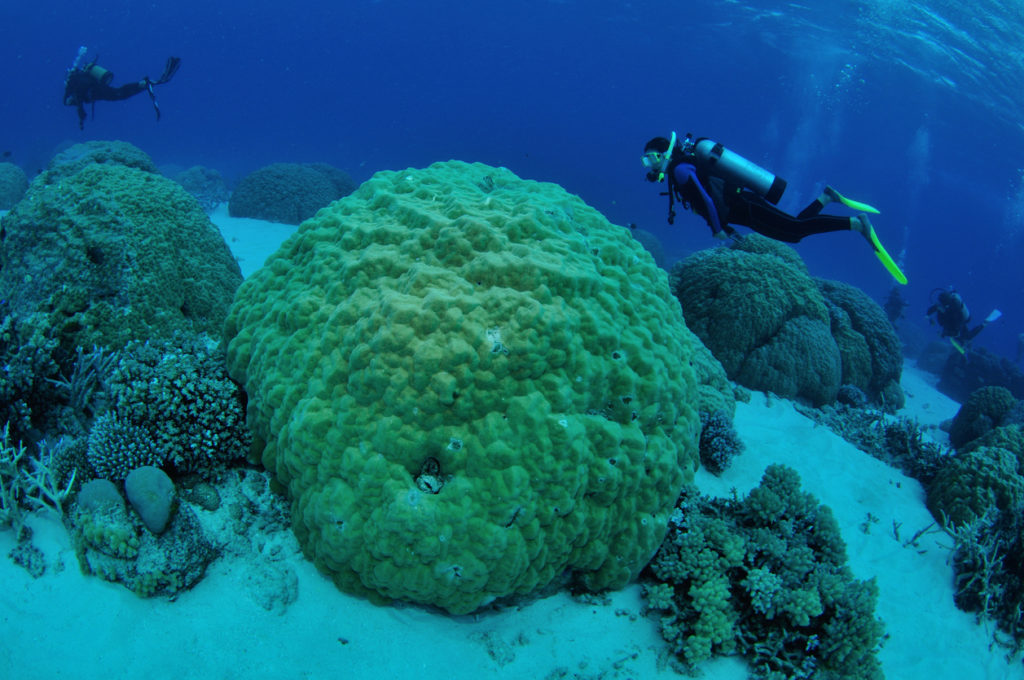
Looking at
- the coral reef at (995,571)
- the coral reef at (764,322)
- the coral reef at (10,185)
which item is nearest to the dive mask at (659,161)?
the coral reef at (764,322)

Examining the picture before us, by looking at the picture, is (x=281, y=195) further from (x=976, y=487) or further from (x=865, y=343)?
(x=976, y=487)

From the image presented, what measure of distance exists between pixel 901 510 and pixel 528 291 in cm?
577

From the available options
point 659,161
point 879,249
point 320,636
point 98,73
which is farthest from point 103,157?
point 879,249

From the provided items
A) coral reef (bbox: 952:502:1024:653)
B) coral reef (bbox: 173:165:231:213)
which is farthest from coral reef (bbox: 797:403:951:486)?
coral reef (bbox: 173:165:231:213)

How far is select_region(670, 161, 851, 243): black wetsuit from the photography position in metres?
7.86

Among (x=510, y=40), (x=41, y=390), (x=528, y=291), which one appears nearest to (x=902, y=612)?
(x=528, y=291)

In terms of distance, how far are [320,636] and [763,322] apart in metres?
8.01

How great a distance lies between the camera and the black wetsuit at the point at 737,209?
25.8 feet

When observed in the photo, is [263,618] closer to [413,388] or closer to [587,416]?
[413,388]

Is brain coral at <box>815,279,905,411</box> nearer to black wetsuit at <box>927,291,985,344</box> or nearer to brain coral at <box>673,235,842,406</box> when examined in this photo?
brain coral at <box>673,235,842,406</box>

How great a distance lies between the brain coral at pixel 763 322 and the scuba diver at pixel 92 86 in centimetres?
1539

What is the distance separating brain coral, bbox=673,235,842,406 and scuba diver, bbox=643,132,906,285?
3.03ft

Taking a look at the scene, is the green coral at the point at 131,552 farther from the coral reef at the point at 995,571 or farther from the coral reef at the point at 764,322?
the coral reef at the point at 764,322

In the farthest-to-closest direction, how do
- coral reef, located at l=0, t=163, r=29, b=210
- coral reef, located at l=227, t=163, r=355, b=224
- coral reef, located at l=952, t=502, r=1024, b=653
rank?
coral reef, located at l=227, t=163, r=355, b=224 < coral reef, located at l=0, t=163, r=29, b=210 < coral reef, located at l=952, t=502, r=1024, b=653
